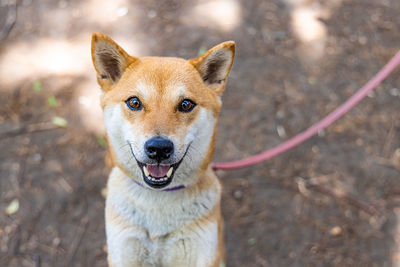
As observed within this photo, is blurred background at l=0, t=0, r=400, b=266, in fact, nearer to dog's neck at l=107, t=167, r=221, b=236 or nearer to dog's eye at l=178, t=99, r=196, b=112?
dog's neck at l=107, t=167, r=221, b=236

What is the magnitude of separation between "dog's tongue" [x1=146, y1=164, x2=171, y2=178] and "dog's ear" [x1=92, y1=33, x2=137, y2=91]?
2.35 feet

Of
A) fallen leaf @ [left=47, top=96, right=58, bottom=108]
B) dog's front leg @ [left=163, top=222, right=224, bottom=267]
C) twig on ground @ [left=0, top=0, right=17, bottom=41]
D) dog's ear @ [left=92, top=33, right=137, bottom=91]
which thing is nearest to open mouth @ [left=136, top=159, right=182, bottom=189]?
dog's front leg @ [left=163, top=222, right=224, bottom=267]

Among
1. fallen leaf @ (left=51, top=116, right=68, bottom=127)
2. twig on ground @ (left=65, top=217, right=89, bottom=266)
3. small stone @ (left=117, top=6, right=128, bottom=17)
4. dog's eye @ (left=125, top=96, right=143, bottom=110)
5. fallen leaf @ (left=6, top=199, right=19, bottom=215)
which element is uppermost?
dog's eye @ (left=125, top=96, right=143, bottom=110)

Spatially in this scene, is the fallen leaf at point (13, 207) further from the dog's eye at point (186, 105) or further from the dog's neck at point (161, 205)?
the dog's eye at point (186, 105)

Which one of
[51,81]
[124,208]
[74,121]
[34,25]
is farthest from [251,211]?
[34,25]

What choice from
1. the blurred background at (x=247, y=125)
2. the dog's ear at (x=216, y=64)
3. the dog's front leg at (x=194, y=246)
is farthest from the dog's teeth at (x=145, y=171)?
the blurred background at (x=247, y=125)

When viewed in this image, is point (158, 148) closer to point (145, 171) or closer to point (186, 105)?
point (145, 171)

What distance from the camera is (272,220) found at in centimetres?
421

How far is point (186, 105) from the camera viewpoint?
2.58 metres

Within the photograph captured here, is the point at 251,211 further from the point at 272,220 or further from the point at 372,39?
the point at 372,39

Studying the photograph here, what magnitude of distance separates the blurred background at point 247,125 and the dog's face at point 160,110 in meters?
1.83

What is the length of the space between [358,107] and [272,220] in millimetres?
2083

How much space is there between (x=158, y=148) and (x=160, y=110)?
32cm

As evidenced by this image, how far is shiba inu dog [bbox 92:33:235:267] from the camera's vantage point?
2.45 meters
